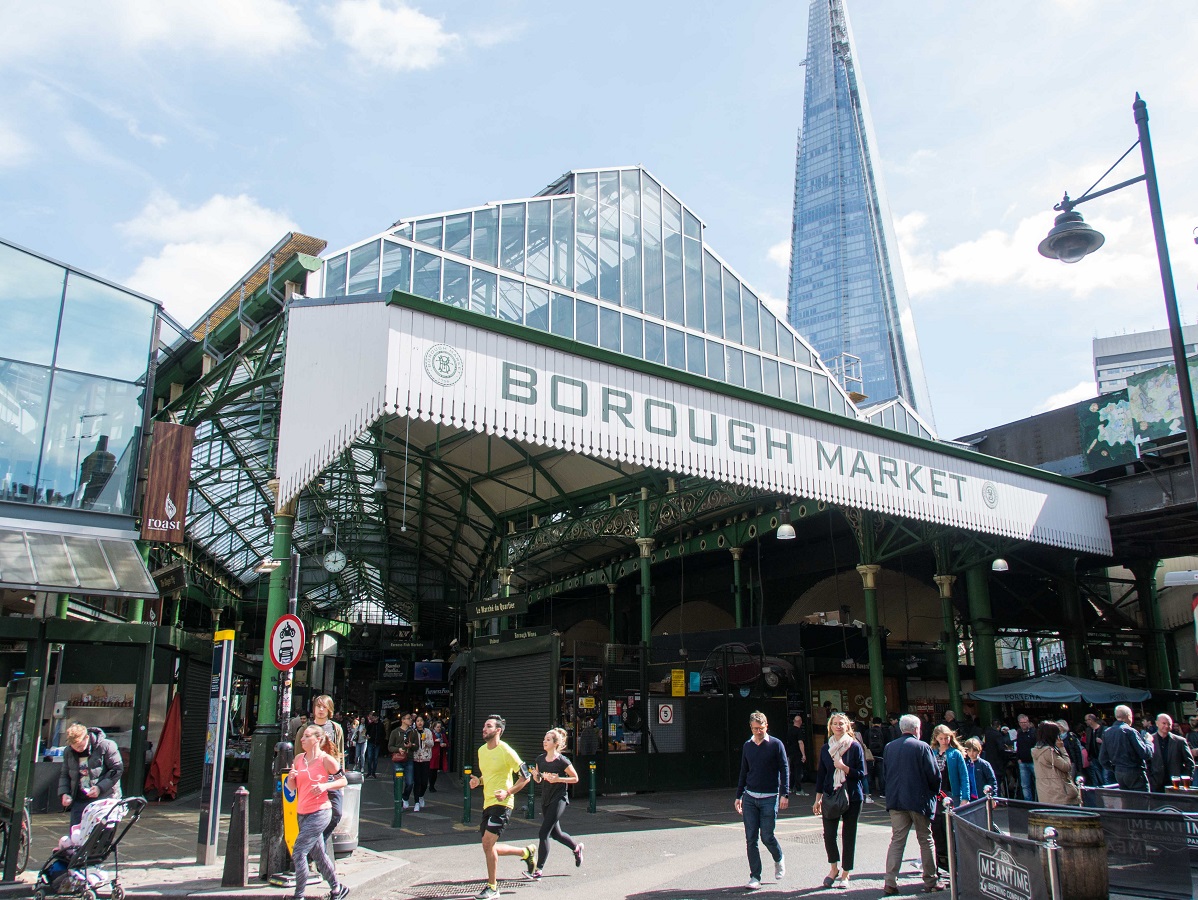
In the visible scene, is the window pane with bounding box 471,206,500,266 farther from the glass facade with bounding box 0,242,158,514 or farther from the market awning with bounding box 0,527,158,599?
the market awning with bounding box 0,527,158,599

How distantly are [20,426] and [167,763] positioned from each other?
7.04 meters

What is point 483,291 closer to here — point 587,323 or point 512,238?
point 512,238

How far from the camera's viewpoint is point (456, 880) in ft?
31.2

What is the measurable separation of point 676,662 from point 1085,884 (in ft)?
44.4

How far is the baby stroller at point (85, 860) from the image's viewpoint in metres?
7.96

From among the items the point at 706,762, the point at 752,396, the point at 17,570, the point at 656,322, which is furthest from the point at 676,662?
the point at 17,570

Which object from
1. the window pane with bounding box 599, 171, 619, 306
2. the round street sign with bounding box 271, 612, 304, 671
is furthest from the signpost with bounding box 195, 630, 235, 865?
the window pane with bounding box 599, 171, 619, 306

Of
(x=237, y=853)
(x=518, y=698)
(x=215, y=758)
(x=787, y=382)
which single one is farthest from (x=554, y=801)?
(x=787, y=382)

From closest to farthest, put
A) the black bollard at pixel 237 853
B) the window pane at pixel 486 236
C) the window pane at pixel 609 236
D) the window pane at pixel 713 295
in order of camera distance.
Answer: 1. the black bollard at pixel 237 853
2. the window pane at pixel 486 236
3. the window pane at pixel 609 236
4. the window pane at pixel 713 295

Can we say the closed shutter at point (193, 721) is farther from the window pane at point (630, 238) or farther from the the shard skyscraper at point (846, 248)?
the the shard skyscraper at point (846, 248)

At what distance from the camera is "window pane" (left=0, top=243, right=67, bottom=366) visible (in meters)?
17.2

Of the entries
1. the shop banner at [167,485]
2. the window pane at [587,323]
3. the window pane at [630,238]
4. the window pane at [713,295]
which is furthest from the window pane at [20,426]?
the window pane at [713,295]

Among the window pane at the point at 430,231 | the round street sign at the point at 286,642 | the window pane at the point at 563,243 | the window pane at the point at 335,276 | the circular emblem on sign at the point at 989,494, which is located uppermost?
the window pane at the point at 563,243

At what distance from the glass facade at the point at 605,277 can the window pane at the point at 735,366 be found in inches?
1.5
